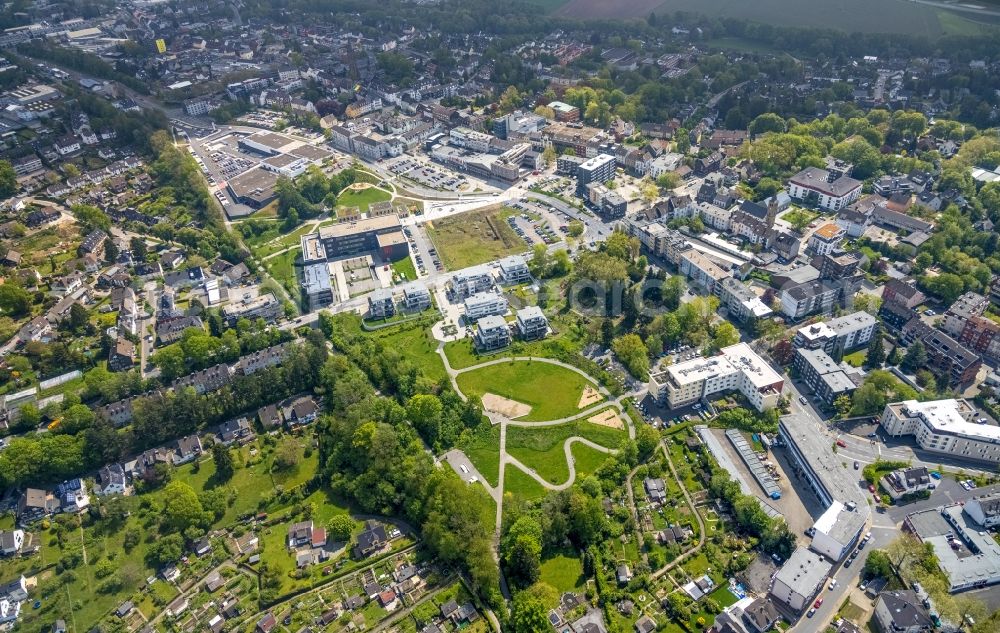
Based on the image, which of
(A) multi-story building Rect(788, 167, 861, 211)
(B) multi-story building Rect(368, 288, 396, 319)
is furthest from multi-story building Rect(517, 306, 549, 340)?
(A) multi-story building Rect(788, 167, 861, 211)

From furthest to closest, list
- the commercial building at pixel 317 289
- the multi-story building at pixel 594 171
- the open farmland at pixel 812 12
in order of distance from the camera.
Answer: the open farmland at pixel 812 12
the multi-story building at pixel 594 171
the commercial building at pixel 317 289

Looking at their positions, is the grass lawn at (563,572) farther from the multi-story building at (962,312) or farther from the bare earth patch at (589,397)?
the multi-story building at (962,312)

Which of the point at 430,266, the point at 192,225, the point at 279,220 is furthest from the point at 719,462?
the point at 192,225

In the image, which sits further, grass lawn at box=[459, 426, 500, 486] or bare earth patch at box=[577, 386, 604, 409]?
bare earth patch at box=[577, 386, 604, 409]

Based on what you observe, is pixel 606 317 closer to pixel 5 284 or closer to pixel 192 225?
pixel 192 225

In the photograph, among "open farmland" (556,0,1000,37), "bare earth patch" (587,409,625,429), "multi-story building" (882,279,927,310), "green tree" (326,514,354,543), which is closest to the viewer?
"green tree" (326,514,354,543)

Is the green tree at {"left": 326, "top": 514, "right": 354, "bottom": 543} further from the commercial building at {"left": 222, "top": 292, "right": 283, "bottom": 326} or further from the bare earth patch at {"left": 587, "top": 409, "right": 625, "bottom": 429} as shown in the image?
the commercial building at {"left": 222, "top": 292, "right": 283, "bottom": 326}

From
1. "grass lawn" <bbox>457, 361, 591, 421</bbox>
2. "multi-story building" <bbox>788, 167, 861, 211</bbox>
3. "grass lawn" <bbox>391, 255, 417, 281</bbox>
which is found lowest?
"grass lawn" <bbox>457, 361, 591, 421</bbox>

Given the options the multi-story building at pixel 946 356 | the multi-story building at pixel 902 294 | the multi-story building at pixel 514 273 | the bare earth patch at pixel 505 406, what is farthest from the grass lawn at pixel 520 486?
the multi-story building at pixel 902 294
